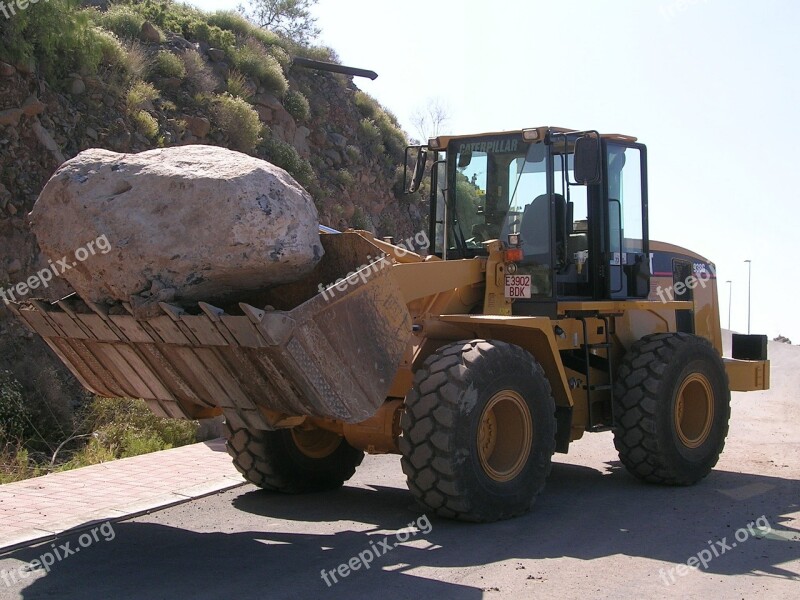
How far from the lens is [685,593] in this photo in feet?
19.2

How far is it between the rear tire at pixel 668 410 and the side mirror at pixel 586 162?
194 cm

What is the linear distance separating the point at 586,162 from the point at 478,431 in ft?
8.46

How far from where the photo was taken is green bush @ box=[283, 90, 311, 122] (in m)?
22.8

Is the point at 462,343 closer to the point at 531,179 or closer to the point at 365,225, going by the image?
the point at 531,179

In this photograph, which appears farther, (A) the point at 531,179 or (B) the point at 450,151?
(B) the point at 450,151

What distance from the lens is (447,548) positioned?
22.3 feet

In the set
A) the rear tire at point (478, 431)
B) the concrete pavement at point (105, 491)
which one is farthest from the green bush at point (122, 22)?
the rear tire at point (478, 431)

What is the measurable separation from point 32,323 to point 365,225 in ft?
49.8

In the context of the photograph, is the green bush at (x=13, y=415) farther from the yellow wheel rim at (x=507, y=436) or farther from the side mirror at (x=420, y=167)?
the yellow wheel rim at (x=507, y=436)

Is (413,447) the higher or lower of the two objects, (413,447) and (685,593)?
the higher

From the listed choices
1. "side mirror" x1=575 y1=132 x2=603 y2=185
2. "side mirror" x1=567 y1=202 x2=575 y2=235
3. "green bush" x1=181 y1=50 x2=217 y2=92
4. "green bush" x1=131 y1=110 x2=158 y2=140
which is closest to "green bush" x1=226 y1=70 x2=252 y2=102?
"green bush" x1=181 y1=50 x2=217 y2=92

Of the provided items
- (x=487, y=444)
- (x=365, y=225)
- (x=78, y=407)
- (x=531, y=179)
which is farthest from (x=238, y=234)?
(x=365, y=225)

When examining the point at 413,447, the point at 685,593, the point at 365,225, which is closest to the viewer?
the point at 685,593

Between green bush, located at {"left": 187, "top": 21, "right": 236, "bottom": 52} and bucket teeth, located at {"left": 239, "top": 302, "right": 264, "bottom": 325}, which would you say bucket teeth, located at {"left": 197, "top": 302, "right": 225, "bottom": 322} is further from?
green bush, located at {"left": 187, "top": 21, "right": 236, "bottom": 52}
